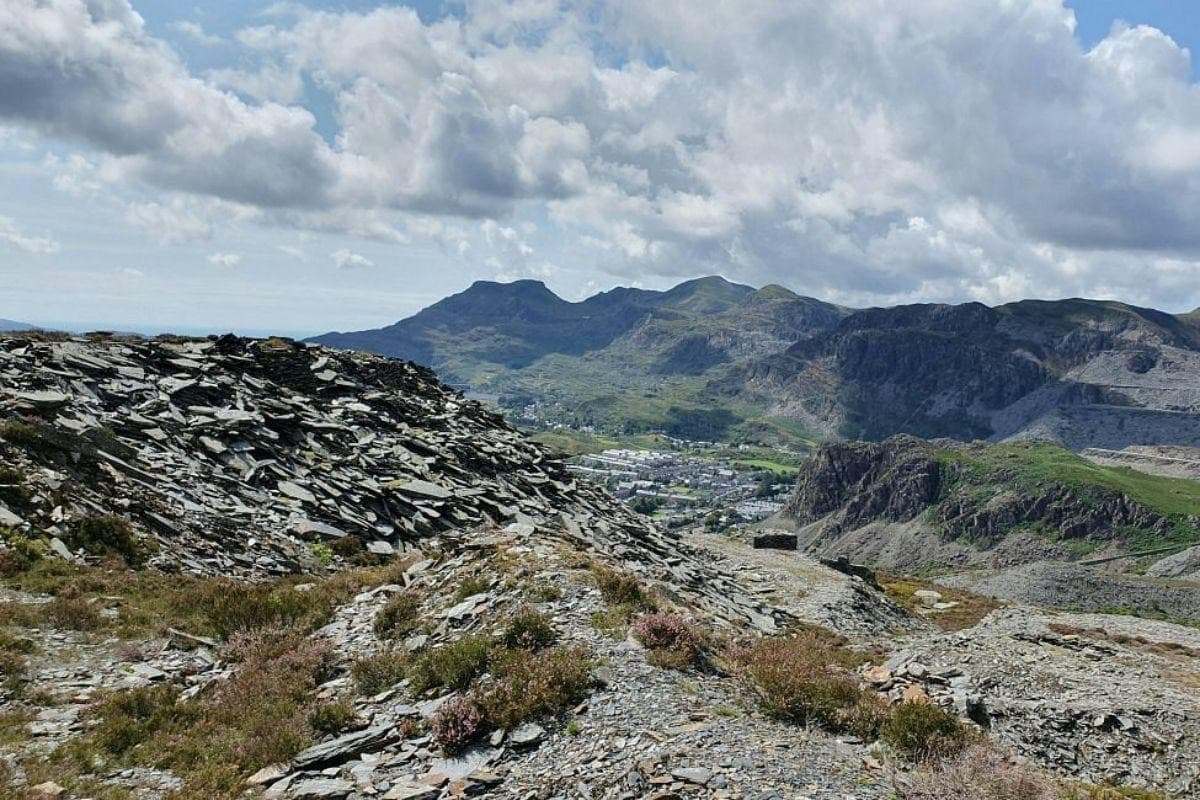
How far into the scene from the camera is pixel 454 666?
571 inches

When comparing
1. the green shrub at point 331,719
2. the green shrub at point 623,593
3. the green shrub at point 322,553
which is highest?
the green shrub at point 623,593

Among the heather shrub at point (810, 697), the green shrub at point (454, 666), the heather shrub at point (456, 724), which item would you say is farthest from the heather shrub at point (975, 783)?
the green shrub at point (454, 666)

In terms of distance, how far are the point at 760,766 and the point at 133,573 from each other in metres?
22.3

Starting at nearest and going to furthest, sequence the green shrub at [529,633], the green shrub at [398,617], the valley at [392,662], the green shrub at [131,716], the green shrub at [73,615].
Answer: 1. the valley at [392,662]
2. the green shrub at [131,716]
3. the green shrub at [529,633]
4. the green shrub at [398,617]
5. the green shrub at [73,615]

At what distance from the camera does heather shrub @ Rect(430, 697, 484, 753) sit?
12.3 m

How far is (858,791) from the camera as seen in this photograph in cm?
1028

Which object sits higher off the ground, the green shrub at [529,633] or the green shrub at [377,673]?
the green shrub at [529,633]

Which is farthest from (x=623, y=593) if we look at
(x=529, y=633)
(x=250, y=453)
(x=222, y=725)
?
(x=250, y=453)

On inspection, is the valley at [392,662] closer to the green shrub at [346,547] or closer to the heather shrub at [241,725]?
the heather shrub at [241,725]

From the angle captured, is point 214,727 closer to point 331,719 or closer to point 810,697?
point 331,719

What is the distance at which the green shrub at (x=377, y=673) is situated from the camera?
15.4 metres

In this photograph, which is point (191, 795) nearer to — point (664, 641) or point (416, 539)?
point (664, 641)

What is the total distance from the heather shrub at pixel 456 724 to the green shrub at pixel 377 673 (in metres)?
2.91

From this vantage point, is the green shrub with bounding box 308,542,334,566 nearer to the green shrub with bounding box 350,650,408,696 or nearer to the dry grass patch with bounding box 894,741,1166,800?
the green shrub with bounding box 350,650,408,696
